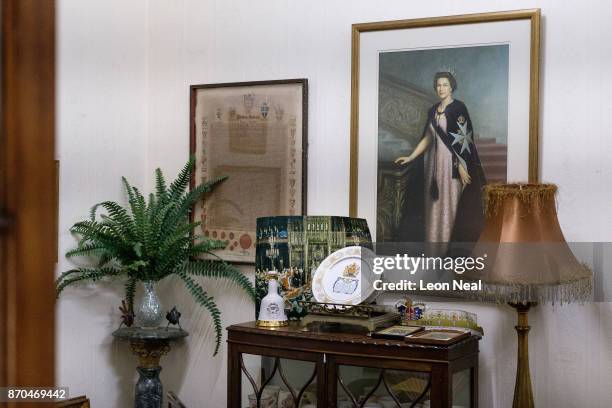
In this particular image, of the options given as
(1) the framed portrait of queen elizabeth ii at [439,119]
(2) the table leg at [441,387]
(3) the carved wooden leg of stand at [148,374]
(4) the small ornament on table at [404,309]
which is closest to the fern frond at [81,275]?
(3) the carved wooden leg of stand at [148,374]

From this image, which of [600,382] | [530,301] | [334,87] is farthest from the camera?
[334,87]

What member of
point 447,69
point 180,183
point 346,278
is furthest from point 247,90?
point 346,278

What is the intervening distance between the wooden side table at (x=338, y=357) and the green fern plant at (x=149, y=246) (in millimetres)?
402

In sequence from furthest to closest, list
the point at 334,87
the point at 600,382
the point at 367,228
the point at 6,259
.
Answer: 1. the point at 334,87
2. the point at 367,228
3. the point at 600,382
4. the point at 6,259

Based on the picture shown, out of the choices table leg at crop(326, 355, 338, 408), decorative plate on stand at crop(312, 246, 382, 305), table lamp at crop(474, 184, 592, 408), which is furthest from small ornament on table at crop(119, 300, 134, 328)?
table lamp at crop(474, 184, 592, 408)

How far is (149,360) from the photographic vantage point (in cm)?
348

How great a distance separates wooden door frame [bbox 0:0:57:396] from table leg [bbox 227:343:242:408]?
238 cm

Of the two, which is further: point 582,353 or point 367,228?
point 367,228

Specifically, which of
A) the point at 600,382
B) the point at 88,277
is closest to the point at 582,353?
the point at 600,382

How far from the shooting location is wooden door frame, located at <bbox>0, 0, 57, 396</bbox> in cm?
71

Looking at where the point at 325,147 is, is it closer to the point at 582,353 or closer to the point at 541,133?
the point at 541,133

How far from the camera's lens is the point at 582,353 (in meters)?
3.02

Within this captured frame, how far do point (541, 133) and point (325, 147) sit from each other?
3.04 feet

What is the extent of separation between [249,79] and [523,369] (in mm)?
1763
